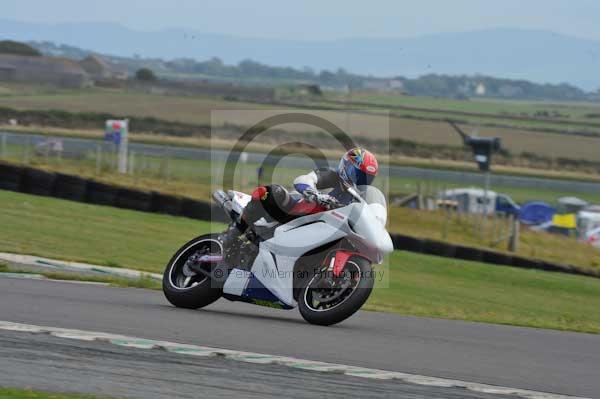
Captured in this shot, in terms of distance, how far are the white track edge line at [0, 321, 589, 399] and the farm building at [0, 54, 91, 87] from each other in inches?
1772

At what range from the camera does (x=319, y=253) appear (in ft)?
26.4

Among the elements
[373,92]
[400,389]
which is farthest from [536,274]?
[373,92]

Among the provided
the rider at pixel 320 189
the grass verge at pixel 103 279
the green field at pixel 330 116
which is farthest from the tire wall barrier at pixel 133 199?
the green field at pixel 330 116

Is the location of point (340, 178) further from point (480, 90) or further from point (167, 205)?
point (480, 90)

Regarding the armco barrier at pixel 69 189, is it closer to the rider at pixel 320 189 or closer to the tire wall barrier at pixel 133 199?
the tire wall barrier at pixel 133 199

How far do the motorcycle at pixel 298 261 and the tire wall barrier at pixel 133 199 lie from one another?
1041cm

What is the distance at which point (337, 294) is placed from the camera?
791cm

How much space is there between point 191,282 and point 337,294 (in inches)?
56.6

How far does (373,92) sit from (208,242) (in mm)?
39859

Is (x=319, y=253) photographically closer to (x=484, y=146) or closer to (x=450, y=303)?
(x=450, y=303)

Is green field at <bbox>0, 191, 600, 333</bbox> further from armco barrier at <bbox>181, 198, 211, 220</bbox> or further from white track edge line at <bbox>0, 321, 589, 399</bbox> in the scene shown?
white track edge line at <bbox>0, 321, 589, 399</bbox>

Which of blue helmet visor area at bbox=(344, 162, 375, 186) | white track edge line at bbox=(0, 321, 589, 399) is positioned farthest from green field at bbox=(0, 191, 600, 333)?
white track edge line at bbox=(0, 321, 589, 399)

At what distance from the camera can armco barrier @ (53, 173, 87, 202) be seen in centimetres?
1878

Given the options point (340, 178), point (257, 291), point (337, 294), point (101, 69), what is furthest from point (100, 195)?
point (101, 69)
